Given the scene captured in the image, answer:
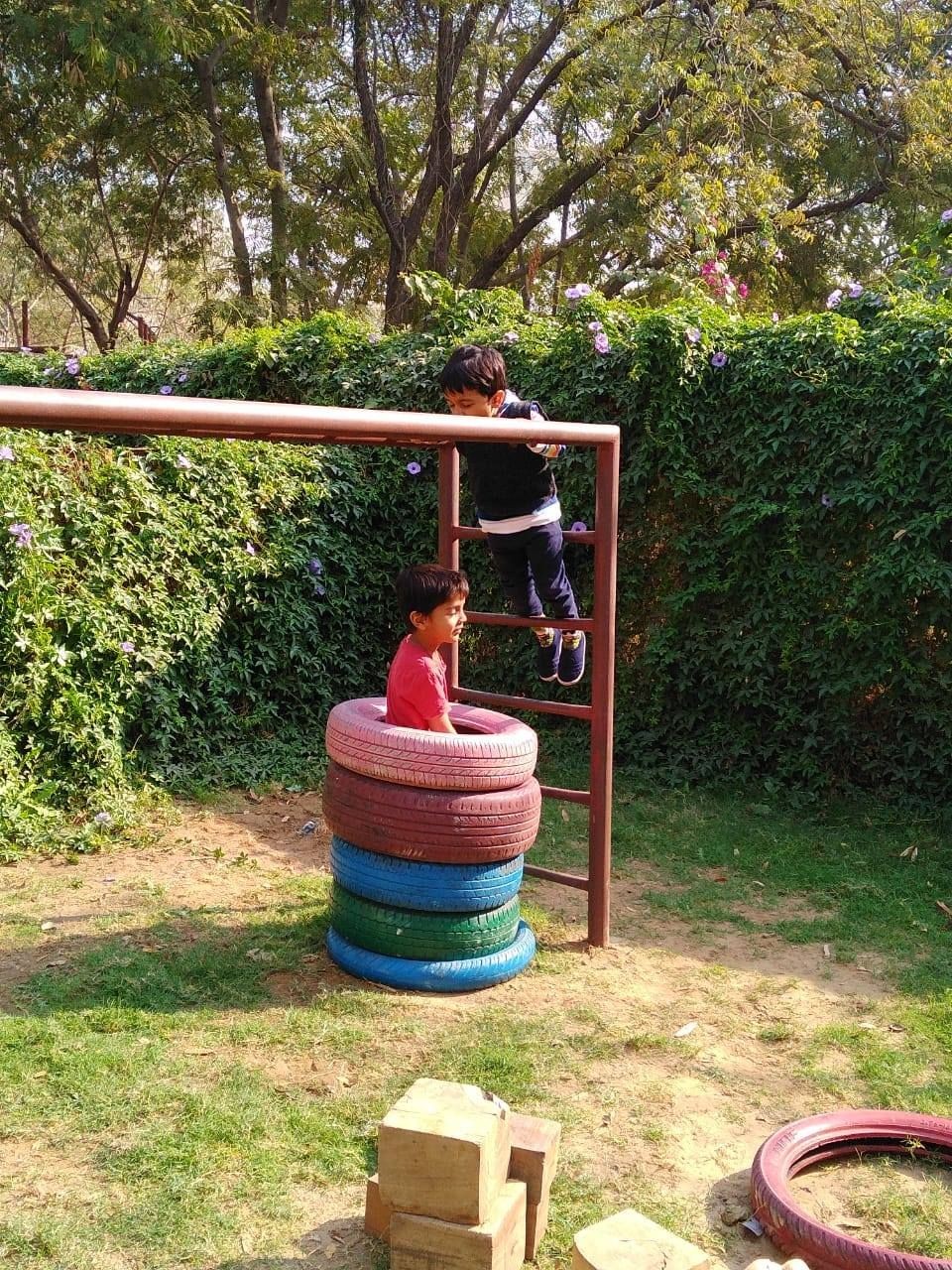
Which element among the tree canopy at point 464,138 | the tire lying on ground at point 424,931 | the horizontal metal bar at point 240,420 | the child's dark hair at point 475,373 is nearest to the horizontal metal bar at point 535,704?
the tire lying on ground at point 424,931

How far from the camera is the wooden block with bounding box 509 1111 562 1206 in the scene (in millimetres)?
2455

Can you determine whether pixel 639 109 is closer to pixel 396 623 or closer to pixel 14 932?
pixel 396 623

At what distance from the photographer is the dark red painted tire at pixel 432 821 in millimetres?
3555

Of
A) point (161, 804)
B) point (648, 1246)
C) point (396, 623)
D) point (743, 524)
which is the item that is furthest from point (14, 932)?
point (743, 524)

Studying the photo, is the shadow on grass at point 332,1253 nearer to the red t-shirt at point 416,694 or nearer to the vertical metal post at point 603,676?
the red t-shirt at point 416,694

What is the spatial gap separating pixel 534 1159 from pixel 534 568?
2.33 m

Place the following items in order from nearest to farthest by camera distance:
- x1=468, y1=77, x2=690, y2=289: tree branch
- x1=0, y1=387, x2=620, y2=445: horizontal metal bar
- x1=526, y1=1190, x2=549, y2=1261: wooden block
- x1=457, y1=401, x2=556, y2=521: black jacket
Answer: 1. x1=0, y1=387, x2=620, y2=445: horizontal metal bar
2. x1=526, y1=1190, x2=549, y2=1261: wooden block
3. x1=457, y1=401, x2=556, y2=521: black jacket
4. x1=468, y1=77, x2=690, y2=289: tree branch

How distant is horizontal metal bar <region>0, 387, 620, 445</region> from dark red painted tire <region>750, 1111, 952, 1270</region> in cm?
196

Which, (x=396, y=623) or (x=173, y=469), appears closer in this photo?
(x=173, y=469)

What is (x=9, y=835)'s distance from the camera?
492cm

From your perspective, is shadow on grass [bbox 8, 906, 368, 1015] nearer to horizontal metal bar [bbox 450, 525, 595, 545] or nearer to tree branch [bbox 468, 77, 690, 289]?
horizontal metal bar [bbox 450, 525, 595, 545]

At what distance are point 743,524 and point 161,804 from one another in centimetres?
316

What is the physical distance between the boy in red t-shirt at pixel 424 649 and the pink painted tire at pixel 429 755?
8 cm

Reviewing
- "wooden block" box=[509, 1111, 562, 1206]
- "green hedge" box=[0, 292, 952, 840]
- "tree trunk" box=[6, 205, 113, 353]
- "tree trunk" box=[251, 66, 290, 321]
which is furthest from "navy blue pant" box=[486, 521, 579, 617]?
"tree trunk" box=[6, 205, 113, 353]
